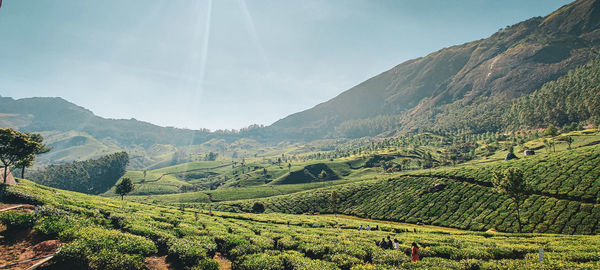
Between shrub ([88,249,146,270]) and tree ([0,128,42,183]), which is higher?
tree ([0,128,42,183])

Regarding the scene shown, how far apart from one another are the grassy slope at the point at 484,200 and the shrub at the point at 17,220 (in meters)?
77.5

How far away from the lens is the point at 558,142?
161m

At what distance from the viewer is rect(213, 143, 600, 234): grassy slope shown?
5147 cm

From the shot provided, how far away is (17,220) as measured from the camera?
21.0m

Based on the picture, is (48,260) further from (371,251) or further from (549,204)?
(549,204)

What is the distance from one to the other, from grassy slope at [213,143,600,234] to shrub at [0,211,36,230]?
7750cm

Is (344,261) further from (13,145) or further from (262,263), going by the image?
(13,145)

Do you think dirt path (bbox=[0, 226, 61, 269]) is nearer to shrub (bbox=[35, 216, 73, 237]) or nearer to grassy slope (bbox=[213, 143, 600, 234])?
shrub (bbox=[35, 216, 73, 237])

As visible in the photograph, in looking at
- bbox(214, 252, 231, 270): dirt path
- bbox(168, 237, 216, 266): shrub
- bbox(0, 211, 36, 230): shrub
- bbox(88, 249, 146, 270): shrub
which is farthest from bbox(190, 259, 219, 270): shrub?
bbox(0, 211, 36, 230): shrub

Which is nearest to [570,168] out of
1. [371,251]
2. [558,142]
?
[371,251]

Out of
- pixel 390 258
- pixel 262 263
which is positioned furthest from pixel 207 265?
pixel 390 258

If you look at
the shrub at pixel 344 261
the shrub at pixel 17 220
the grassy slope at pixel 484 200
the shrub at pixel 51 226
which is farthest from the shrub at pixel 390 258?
the grassy slope at pixel 484 200

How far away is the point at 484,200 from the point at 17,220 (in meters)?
91.1

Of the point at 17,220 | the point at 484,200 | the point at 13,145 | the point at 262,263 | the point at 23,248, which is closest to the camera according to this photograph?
the point at 262,263
